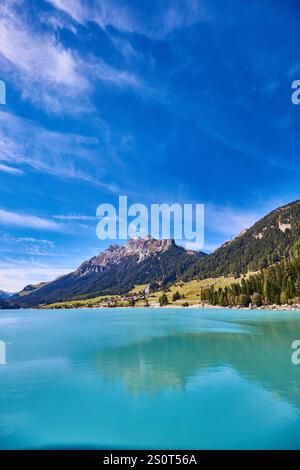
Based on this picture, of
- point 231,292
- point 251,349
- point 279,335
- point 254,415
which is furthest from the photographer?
point 231,292

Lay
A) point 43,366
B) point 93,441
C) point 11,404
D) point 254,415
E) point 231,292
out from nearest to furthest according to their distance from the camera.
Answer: point 93,441, point 254,415, point 11,404, point 43,366, point 231,292

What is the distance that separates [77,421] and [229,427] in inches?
390

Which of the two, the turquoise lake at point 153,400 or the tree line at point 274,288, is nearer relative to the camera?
the turquoise lake at point 153,400

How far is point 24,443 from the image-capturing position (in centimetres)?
1945

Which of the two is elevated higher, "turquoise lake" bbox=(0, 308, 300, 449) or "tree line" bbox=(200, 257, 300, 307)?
"tree line" bbox=(200, 257, 300, 307)

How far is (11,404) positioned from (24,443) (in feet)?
24.2

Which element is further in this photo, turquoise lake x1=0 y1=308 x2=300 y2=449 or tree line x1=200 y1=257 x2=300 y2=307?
tree line x1=200 y1=257 x2=300 y2=307

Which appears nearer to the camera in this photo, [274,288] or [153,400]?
[153,400]

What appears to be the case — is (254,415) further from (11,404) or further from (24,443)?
(11,404)

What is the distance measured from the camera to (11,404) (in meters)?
25.9

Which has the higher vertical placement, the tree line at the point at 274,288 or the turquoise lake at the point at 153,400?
the tree line at the point at 274,288

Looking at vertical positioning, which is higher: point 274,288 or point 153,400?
point 274,288
